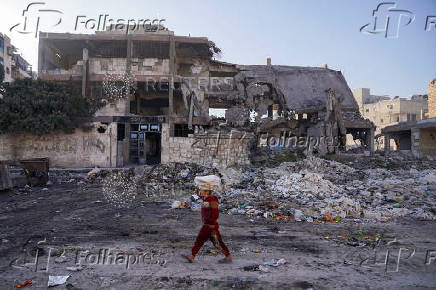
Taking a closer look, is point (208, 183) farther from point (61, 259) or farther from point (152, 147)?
point (152, 147)

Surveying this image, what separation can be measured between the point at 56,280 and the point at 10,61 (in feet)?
122

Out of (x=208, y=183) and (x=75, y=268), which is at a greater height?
(x=208, y=183)

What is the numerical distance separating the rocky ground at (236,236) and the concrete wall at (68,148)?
714 cm

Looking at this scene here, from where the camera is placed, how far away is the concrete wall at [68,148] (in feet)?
54.6

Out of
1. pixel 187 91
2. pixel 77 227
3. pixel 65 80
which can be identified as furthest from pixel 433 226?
pixel 65 80

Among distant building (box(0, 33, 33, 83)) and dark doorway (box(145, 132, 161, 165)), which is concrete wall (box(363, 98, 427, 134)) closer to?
dark doorway (box(145, 132, 161, 165))

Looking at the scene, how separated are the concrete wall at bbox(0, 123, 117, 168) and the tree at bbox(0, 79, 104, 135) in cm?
58

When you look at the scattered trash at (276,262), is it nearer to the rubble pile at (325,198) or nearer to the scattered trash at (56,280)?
the scattered trash at (56,280)

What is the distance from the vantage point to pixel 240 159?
50.4 ft

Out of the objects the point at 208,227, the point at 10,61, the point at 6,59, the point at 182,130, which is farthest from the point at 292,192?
the point at 10,61

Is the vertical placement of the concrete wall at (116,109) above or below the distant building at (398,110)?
below

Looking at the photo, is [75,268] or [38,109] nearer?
[75,268]

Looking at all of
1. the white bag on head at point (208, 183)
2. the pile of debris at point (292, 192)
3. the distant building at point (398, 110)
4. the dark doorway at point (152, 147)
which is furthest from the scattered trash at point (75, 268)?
the distant building at point (398, 110)

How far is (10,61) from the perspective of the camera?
101ft
